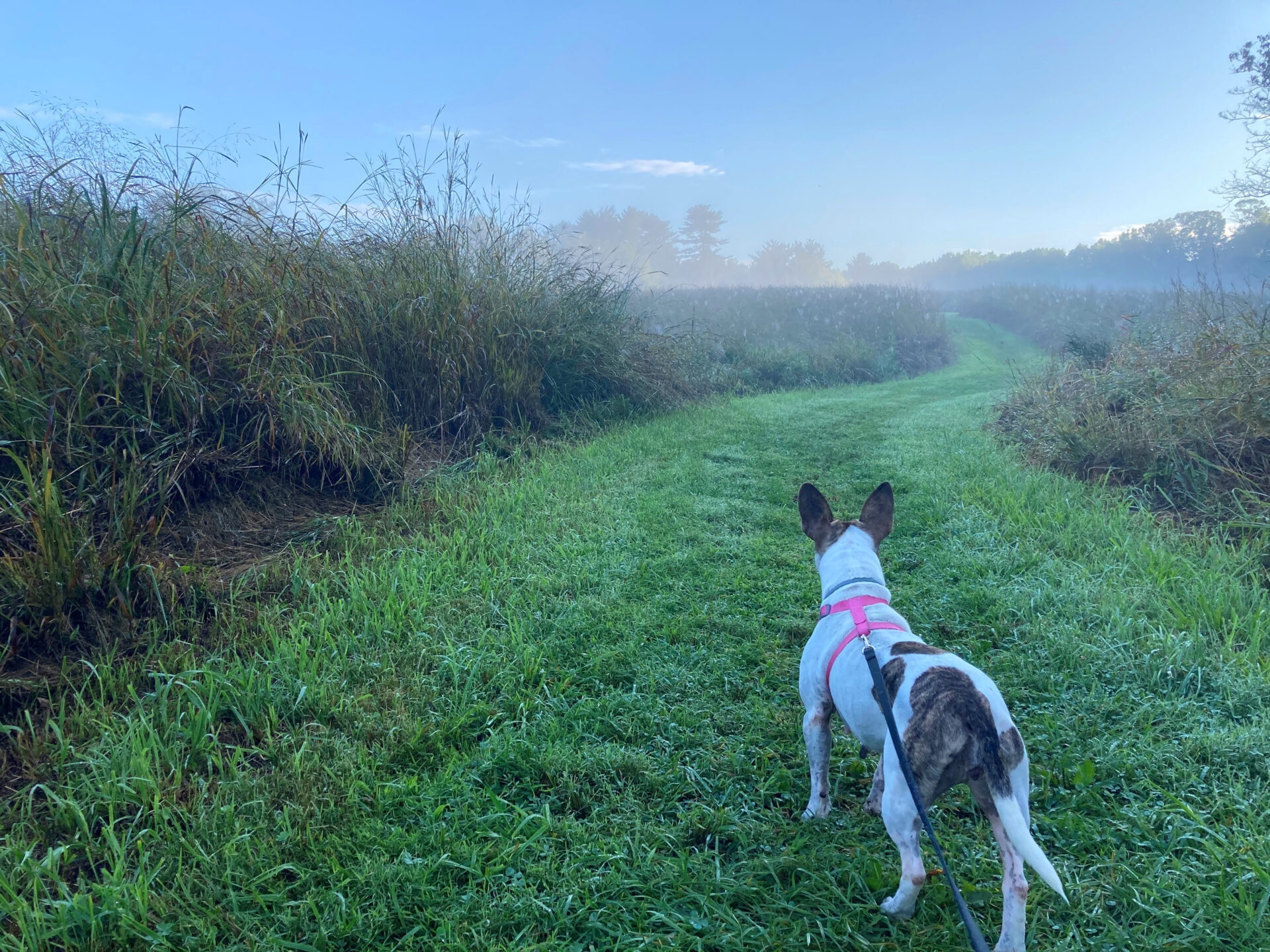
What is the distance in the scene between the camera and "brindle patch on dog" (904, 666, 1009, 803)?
1.83m

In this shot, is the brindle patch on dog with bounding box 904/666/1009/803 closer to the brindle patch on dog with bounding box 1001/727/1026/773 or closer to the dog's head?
the brindle patch on dog with bounding box 1001/727/1026/773

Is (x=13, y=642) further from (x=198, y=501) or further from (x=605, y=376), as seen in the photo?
(x=605, y=376)

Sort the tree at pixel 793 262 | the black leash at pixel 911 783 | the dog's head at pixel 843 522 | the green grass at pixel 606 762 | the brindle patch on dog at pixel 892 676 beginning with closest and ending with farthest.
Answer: the black leash at pixel 911 783 < the green grass at pixel 606 762 < the brindle patch on dog at pixel 892 676 < the dog's head at pixel 843 522 < the tree at pixel 793 262

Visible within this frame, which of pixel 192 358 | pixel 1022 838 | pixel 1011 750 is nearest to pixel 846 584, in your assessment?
pixel 1011 750

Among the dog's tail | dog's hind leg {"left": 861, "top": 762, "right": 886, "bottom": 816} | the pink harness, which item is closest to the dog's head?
the pink harness

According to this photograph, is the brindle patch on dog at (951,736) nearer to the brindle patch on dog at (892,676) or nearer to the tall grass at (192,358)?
the brindle patch on dog at (892,676)

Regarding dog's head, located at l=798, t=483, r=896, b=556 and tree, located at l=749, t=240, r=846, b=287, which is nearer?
dog's head, located at l=798, t=483, r=896, b=556

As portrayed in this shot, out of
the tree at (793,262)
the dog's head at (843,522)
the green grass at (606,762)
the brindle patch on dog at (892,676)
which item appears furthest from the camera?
the tree at (793,262)

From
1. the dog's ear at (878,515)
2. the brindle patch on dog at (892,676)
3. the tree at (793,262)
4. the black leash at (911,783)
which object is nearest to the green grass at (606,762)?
the black leash at (911,783)

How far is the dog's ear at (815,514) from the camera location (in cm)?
293

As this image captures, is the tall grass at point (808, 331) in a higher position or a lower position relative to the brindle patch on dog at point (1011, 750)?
higher

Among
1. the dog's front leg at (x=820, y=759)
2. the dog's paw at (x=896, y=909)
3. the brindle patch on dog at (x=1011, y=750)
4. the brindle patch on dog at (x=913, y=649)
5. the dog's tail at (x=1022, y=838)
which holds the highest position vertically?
the brindle patch on dog at (x=913, y=649)

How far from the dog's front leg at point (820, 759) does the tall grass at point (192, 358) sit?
9.48ft

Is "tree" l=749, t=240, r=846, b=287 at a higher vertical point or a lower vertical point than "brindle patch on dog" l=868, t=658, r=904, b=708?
higher
